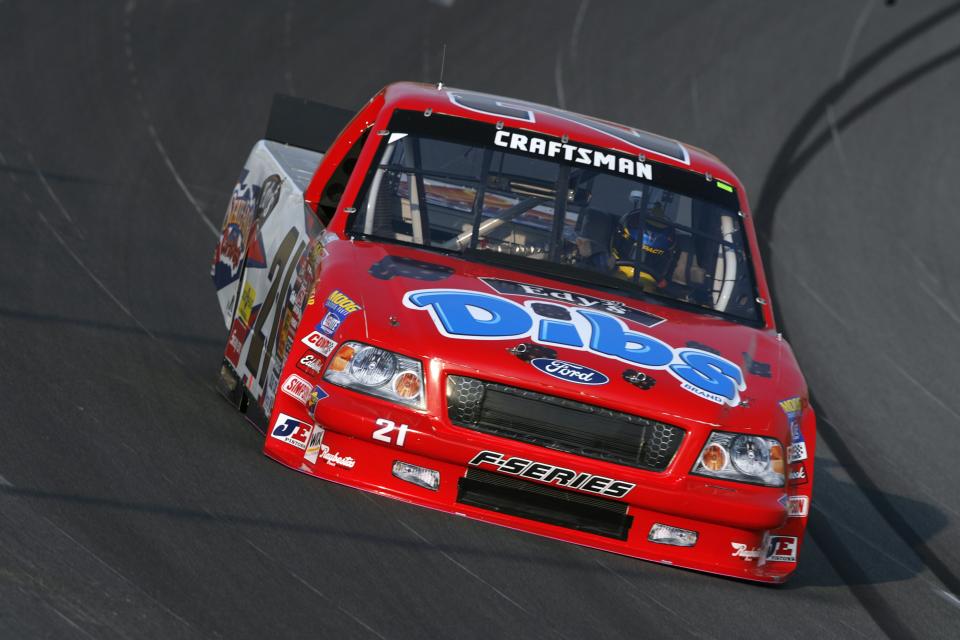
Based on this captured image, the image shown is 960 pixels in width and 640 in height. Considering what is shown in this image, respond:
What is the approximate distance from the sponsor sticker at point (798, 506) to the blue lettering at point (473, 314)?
1.29m

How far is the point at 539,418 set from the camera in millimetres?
6121

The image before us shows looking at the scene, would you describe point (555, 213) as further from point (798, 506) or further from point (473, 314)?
point (798, 506)

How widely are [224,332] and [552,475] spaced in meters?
3.86

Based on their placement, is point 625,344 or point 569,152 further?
point 569,152

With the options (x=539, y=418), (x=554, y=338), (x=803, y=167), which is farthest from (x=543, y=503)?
(x=803, y=167)

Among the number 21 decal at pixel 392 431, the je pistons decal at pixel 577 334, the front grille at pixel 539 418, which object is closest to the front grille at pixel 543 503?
the front grille at pixel 539 418

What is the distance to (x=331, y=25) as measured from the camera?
69.8 feet

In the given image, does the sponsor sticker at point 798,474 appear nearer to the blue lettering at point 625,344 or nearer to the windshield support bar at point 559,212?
the blue lettering at point 625,344

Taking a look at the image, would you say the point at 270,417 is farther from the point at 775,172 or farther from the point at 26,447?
the point at 775,172

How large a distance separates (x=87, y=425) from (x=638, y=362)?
96.6 inches

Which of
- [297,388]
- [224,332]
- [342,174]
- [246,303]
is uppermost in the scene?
[342,174]

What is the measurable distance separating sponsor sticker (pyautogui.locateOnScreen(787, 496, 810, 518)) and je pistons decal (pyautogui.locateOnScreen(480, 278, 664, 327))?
93 centimetres

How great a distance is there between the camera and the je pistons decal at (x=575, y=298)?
22.1 ft

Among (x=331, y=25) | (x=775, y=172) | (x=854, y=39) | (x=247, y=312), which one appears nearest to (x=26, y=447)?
(x=247, y=312)
